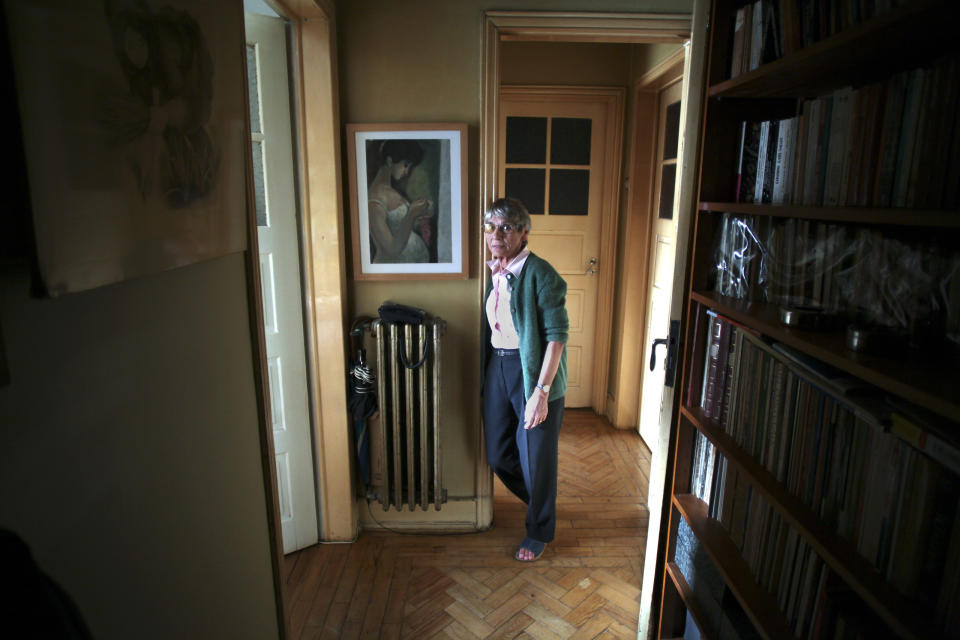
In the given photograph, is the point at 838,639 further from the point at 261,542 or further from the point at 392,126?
the point at 392,126

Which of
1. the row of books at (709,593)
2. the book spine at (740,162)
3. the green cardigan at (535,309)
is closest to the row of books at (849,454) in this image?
the row of books at (709,593)

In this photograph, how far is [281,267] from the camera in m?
2.18

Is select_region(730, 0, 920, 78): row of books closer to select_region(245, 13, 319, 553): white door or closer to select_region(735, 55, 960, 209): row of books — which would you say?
select_region(735, 55, 960, 209): row of books

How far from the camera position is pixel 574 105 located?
3537mm

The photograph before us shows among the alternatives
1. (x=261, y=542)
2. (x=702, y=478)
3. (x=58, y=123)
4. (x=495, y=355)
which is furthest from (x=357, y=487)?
(x=58, y=123)

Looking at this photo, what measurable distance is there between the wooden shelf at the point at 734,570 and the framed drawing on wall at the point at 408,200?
127 cm

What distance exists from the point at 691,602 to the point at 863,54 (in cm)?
146

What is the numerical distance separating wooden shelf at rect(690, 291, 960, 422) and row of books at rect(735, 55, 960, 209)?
26 centimetres

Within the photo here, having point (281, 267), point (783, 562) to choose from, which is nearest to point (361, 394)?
point (281, 267)

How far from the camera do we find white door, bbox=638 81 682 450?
3027 mm

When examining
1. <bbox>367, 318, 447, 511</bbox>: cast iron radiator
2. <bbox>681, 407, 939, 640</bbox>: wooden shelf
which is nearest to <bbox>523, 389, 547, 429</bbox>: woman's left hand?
<bbox>367, 318, 447, 511</bbox>: cast iron radiator

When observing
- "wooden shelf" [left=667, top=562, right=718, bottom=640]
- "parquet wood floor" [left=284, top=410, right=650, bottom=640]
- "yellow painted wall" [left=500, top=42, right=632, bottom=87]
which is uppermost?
"yellow painted wall" [left=500, top=42, right=632, bottom=87]

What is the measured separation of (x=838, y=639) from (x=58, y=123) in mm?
1529

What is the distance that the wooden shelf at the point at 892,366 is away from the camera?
77 cm
